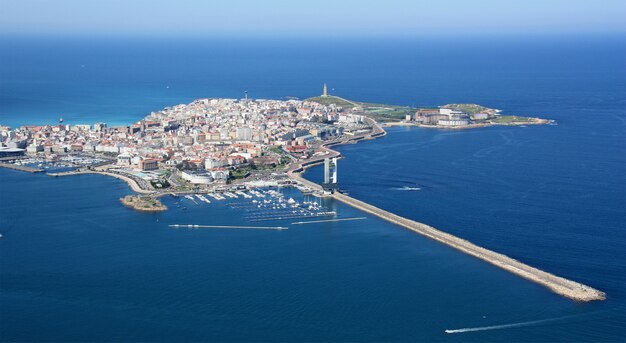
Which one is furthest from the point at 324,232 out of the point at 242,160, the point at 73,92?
the point at 73,92

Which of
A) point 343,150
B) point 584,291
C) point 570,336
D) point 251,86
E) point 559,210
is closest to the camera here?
point 570,336

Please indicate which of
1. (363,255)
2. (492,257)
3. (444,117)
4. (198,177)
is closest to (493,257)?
(492,257)

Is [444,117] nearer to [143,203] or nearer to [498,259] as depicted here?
[143,203]

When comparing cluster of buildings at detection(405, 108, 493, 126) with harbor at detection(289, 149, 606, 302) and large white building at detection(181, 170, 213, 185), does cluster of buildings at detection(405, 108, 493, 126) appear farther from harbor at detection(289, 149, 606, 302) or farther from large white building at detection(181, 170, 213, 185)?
harbor at detection(289, 149, 606, 302)

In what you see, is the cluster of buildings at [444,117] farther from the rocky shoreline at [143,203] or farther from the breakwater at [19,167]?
the rocky shoreline at [143,203]

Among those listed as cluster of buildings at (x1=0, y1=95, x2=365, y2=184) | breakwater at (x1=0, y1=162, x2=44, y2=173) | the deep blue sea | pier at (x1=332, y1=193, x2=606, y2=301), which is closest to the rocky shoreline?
the deep blue sea

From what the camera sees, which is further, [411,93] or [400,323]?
[411,93]

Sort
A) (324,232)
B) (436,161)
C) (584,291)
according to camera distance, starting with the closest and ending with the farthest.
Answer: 1. (584,291)
2. (324,232)
3. (436,161)

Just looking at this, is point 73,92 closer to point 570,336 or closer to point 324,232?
point 324,232
